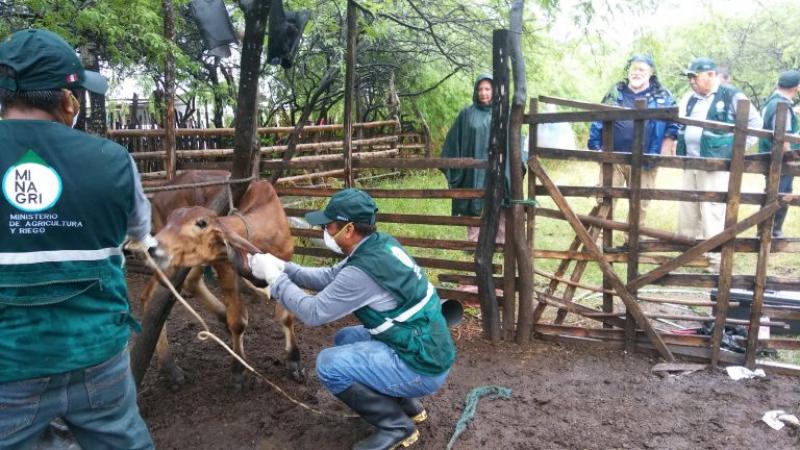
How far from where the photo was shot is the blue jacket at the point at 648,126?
634 cm

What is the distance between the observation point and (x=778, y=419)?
3850 mm

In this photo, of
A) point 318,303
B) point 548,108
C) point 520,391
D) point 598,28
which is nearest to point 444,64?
point 548,108

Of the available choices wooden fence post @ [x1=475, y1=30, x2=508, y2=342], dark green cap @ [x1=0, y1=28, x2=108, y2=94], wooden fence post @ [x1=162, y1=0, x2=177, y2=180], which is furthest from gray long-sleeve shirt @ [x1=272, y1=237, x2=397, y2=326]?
wooden fence post @ [x1=162, y1=0, x2=177, y2=180]

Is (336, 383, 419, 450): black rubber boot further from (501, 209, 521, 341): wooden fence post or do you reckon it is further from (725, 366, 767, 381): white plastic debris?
(725, 366, 767, 381): white plastic debris

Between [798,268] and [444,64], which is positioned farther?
[444,64]

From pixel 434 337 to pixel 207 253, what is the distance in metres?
1.40

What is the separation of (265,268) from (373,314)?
2.14 feet

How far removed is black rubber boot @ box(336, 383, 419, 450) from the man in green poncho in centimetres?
328

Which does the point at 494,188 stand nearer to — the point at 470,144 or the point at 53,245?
the point at 470,144

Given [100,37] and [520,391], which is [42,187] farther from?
[100,37]

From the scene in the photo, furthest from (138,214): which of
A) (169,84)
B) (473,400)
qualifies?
(169,84)

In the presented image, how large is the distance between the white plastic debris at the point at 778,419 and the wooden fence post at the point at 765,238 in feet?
2.17

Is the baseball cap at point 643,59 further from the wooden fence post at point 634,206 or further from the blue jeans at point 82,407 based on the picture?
the blue jeans at point 82,407

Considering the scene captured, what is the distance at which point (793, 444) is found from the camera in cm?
362
